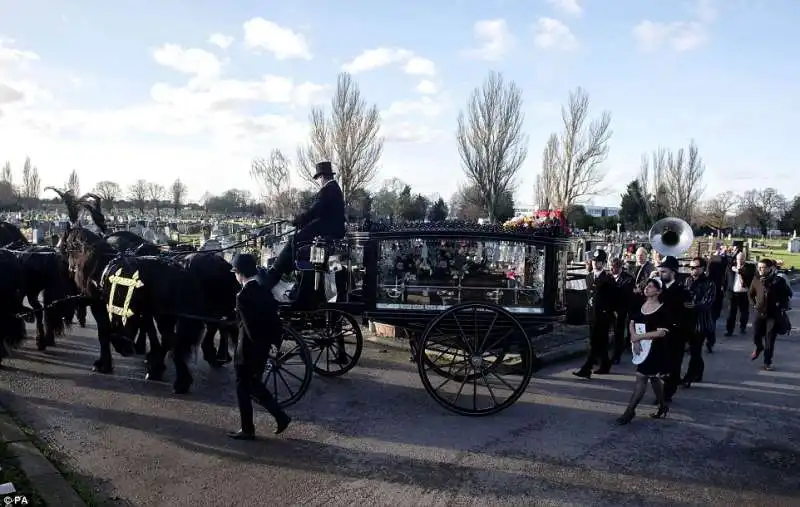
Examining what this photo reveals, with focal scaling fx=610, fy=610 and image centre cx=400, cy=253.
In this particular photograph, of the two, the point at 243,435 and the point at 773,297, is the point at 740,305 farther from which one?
the point at 243,435

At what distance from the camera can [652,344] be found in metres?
5.88

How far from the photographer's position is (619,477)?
15.5ft

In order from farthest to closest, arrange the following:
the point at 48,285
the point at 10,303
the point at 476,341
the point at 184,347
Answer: the point at 48,285 → the point at 10,303 → the point at 184,347 → the point at 476,341

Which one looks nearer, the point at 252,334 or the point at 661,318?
the point at 252,334

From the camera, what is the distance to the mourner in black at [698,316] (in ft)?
24.4

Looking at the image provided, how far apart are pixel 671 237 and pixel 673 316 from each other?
4997mm

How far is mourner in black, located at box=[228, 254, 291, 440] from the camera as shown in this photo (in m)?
5.04

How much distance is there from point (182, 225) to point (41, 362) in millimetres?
30935

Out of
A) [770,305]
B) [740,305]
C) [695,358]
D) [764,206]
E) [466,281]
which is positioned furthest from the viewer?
[764,206]

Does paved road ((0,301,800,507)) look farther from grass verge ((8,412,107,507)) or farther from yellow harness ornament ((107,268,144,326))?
yellow harness ornament ((107,268,144,326))

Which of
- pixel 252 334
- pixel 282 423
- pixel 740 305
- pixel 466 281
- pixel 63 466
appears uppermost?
pixel 466 281

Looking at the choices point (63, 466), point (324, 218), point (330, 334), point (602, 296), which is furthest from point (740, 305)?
point (63, 466)

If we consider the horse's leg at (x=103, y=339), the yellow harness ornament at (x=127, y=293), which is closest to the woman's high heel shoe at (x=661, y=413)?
the yellow harness ornament at (x=127, y=293)

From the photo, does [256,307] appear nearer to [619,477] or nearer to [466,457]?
[466,457]
